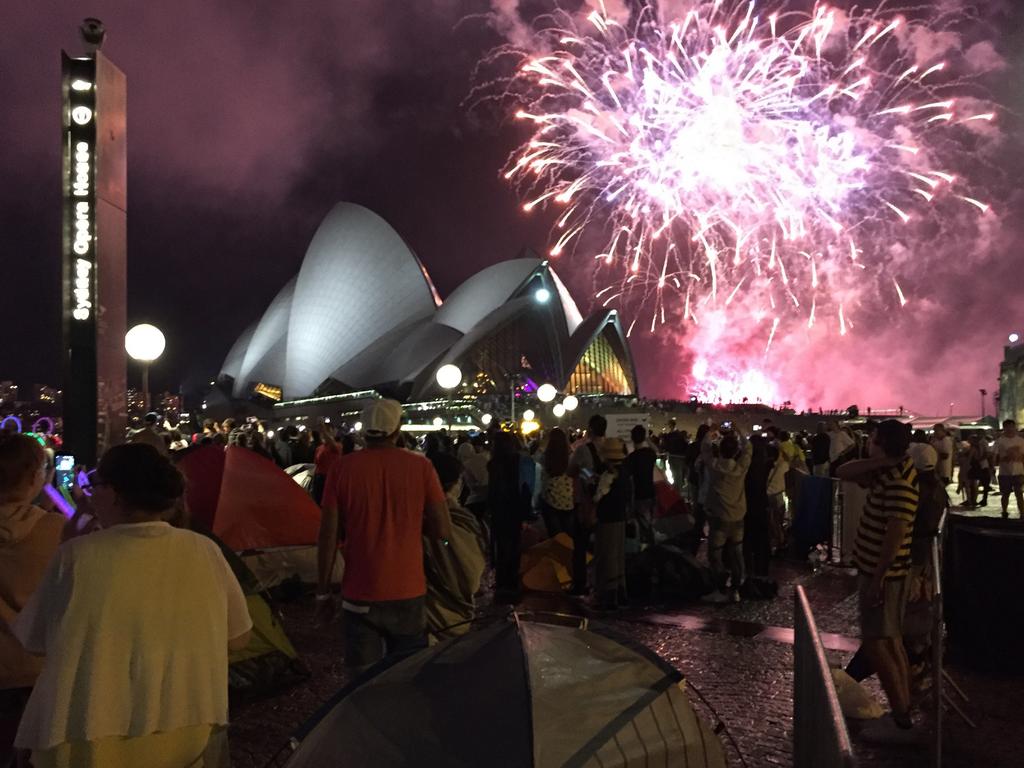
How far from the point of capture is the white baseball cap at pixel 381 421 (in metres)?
3.54

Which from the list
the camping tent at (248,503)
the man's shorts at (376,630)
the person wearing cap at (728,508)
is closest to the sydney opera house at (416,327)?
the person wearing cap at (728,508)

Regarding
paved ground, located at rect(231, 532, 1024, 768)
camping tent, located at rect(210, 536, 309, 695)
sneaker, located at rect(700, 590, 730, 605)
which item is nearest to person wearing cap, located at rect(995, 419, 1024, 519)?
paved ground, located at rect(231, 532, 1024, 768)

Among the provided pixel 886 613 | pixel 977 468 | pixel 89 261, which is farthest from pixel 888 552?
pixel 977 468

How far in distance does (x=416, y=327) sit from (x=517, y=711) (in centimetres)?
4943

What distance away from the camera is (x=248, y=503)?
23.6ft

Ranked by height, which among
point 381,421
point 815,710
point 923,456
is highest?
point 381,421

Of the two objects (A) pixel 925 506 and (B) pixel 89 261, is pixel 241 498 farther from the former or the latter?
(B) pixel 89 261

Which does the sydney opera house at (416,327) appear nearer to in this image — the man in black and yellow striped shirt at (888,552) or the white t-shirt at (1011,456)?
the white t-shirt at (1011,456)

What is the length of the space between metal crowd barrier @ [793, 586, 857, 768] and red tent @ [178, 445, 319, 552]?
549cm

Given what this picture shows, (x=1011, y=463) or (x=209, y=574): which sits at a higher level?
(x=209, y=574)

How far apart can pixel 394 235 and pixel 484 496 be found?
135 feet

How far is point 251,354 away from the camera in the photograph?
61.7 meters

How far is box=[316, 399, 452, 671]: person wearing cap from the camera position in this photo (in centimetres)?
340

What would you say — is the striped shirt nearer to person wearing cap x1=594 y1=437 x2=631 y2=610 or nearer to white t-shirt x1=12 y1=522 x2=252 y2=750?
person wearing cap x1=594 y1=437 x2=631 y2=610
